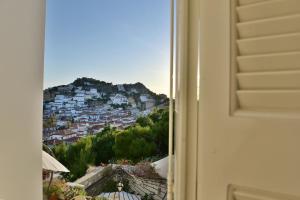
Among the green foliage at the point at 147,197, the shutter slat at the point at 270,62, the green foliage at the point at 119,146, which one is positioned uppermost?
the shutter slat at the point at 270,62

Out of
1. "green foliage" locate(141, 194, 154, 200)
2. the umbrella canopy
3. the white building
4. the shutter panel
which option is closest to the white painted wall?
the umbrella canopy

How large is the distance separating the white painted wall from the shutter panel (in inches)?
29.5

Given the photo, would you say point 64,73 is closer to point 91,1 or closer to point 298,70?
point 91,1

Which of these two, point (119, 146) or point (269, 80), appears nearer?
point (269, 80)

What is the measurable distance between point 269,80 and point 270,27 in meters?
0.11

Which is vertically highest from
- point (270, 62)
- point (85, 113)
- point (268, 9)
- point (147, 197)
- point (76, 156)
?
point (268, 9)

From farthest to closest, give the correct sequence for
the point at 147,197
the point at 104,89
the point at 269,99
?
the point at 104,89 < the point at 147,197 < the point at 269,99

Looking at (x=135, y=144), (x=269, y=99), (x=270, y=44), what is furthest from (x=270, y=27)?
(x=135, y=144)

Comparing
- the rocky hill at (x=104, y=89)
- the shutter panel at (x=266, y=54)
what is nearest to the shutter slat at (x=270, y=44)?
the shutter panel at (x=266, y=54)

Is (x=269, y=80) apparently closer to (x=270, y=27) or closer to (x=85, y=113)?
(x=270, y=27)

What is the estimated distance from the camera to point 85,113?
109 centimetres

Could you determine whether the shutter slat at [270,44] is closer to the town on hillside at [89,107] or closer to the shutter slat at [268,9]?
the shutter slat at [268,9]

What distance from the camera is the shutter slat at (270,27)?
0.57 metres

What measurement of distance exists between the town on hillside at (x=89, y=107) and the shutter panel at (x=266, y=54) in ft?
1.26
